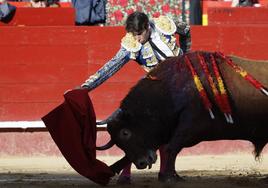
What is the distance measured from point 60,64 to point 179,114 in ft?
9.54

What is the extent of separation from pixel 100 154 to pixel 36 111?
0.74 meters

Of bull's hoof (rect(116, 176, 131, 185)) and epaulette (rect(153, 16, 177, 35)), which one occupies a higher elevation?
epaulette (rect(153, 16, 177, 35))

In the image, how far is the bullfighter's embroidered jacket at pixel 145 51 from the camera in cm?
542

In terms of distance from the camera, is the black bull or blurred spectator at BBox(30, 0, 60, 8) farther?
blurred spectator at BBox(30, 0, 60, 8)

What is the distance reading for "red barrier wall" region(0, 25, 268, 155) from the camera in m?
7.56

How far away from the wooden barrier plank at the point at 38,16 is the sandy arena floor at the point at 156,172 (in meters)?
1.31

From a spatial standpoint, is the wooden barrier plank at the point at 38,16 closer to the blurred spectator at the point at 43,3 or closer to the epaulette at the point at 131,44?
the blurred spectator at the point at 43,3

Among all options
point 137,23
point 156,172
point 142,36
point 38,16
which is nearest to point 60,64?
point 38,16

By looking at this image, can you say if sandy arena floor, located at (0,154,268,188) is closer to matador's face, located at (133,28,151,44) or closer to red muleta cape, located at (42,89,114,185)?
red muleta cape, located at (42,89,114,185)

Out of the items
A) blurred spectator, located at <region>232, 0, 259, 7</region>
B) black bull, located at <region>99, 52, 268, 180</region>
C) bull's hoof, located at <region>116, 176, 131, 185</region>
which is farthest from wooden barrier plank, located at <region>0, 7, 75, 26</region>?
black bull, located at <region>99, 52, 268, 180</region>

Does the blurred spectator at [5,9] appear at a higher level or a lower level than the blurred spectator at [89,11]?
higher

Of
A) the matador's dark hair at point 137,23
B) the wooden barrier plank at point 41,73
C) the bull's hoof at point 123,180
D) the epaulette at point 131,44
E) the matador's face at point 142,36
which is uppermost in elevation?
the matador's dark hair at point 137,23

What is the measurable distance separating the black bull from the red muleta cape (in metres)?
0.25

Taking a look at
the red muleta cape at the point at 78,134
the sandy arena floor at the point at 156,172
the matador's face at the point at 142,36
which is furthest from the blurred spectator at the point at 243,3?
the red muleta cape at the point at 78,134
